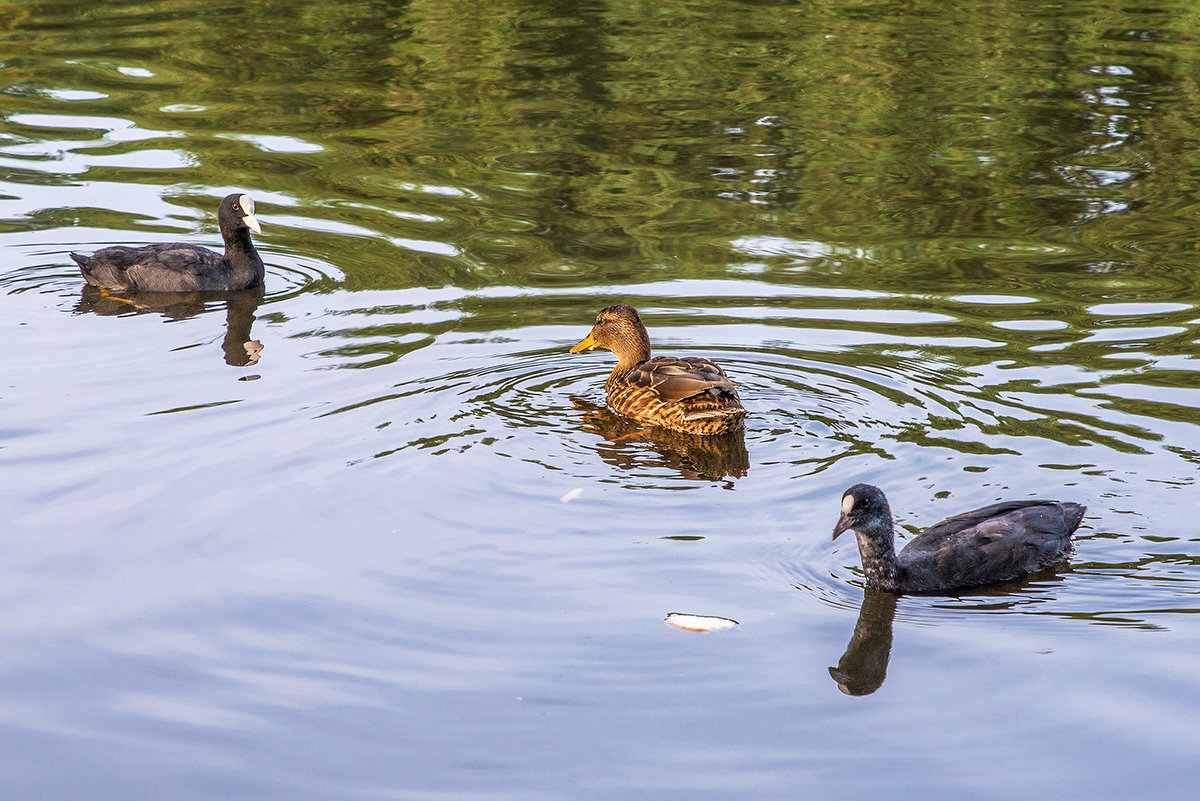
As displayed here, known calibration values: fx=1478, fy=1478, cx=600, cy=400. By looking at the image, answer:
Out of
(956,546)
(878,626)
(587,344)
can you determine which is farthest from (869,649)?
(587,344)

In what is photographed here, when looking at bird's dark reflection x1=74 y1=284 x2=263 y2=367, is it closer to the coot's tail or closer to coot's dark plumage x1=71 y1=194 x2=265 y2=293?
coot's dark plumage x1=71 y1=194 x2=265 y2=293

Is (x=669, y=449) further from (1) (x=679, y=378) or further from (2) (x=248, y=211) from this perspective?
(2) (x=248, y=211)

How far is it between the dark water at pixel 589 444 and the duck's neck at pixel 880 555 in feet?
0.31

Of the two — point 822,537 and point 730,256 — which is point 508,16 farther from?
point 822,537

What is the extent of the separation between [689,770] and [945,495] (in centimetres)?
321

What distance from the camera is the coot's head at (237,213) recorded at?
14.0 metres

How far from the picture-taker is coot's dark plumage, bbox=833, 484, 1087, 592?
751 centimetres

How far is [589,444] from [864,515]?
2705 millimetres

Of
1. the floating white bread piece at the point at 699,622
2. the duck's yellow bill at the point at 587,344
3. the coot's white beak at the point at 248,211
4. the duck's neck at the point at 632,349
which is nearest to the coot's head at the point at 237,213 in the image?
the coot's white beak at the point at 248,211

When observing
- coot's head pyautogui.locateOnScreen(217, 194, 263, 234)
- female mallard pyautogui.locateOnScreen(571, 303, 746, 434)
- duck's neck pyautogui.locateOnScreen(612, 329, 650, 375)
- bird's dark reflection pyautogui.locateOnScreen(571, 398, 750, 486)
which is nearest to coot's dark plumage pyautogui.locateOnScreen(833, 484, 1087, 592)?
bird's dark reflection pyautogui.locateOnScreen(571, 398, 750, 486)

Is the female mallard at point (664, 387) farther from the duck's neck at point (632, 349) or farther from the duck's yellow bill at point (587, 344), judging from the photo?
the duck's yellow bill at point (587, 344)

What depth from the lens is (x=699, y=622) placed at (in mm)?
7199

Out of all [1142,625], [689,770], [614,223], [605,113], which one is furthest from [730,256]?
[689,770]

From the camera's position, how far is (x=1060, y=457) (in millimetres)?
9055
